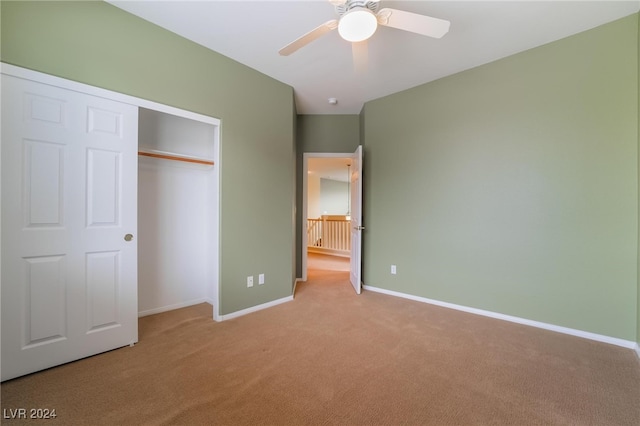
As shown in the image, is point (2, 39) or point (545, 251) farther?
point (545, 251)

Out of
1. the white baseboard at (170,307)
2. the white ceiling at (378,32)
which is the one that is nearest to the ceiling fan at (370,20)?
the white ceiling at (378,32)

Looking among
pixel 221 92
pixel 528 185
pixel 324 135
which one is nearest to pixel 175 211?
pixel 221 92

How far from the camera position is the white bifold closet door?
1.62 meters

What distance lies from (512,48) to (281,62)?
93.0 inches

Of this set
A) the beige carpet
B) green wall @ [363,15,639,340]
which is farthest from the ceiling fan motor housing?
the beige carpet

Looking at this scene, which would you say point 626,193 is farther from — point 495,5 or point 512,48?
point 495,5

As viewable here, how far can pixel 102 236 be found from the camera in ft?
6.40

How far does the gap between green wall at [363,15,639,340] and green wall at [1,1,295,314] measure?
160cm

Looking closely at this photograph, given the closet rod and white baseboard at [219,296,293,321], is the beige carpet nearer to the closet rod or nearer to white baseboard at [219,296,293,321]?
white baseboard at [219,296,293,321]

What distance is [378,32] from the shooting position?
2.25 m

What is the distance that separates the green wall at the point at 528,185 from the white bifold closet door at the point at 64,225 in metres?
3.03

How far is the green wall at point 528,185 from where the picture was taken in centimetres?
218

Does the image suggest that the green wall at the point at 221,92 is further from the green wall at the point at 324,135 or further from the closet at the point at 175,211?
the green wall at the point at 324,135

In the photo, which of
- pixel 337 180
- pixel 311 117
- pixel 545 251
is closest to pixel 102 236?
pixel 311 117
